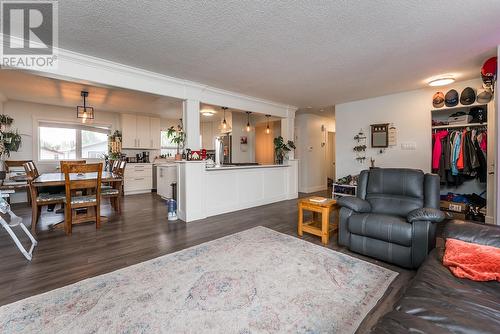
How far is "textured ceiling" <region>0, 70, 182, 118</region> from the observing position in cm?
383

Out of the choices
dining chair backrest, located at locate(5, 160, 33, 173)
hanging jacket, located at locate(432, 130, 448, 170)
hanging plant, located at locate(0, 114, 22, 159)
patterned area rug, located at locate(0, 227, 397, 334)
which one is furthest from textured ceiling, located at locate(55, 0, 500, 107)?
dining chair backrest, located at locate(5, 160, 33, 173)

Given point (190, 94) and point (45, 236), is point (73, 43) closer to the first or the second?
point (190, 94)

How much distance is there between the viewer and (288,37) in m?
2.45

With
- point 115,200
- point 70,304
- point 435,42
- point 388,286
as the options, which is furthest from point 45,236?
point 435,42

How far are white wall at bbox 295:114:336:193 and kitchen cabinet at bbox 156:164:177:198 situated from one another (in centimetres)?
385

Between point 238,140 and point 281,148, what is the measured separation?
1.84 meters

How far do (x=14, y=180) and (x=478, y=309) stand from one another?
6.98 m

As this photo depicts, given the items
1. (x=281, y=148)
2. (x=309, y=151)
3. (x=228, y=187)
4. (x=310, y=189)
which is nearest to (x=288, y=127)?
(x=281, y=148)

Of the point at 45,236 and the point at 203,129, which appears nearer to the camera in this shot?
the point at 45,236

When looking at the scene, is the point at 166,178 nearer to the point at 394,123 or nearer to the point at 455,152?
the point at 394,123

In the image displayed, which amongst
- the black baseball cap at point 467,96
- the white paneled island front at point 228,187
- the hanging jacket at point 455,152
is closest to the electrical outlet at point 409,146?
the hanging jacket at point 455,152

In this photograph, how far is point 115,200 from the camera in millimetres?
4531

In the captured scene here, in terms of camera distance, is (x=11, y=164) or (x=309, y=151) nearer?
(x=11, y=164)

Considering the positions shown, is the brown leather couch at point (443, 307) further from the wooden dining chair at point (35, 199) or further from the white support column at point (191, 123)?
the wooden dining chair at point (35, 199)
